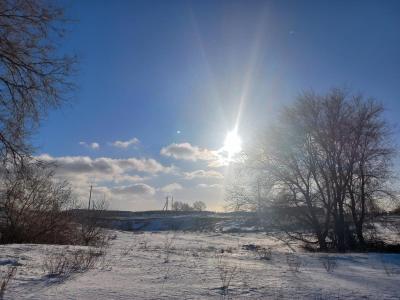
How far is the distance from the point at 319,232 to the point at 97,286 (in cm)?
2096

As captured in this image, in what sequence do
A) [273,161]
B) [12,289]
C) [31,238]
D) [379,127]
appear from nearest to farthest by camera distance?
[12,289] < [31,238] < [379,127] < [273,161]

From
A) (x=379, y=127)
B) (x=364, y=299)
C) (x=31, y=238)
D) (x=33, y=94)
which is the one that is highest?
(x=379, y=127)

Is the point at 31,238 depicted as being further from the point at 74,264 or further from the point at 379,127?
the point at 379,127

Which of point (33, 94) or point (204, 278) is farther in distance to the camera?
point (33, 94)

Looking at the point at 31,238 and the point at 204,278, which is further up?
the point at 31,238

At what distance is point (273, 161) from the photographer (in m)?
25.5

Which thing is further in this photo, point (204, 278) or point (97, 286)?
point (204, 278)

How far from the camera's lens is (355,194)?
24.0 metres

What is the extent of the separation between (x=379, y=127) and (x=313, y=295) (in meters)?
20.9

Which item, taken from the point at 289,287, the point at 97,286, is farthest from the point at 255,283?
the point at 97,286

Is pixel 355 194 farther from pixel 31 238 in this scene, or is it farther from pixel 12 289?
pixel 12 289

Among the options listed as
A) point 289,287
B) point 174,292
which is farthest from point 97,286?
point 289,287

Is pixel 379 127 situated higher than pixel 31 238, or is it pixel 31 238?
pixel 379 127

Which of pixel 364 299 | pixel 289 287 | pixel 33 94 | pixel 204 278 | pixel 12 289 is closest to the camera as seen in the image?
pixel 12 289
